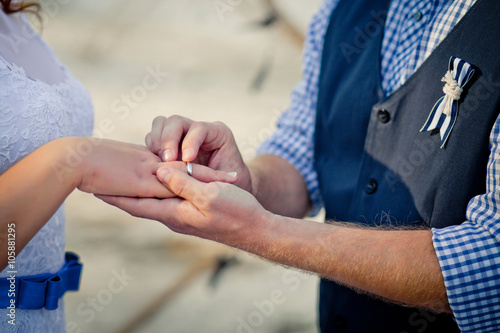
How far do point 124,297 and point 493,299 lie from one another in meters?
2.34

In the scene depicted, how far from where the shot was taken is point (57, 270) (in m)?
1.15

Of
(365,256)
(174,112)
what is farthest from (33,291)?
(174,112)

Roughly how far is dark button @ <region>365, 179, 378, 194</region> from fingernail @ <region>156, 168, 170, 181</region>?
51 centimetres

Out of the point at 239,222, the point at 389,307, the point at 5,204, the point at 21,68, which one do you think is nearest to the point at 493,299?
the point at 389,307

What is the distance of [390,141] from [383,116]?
7 cm

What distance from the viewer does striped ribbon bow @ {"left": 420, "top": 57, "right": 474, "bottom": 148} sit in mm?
1031

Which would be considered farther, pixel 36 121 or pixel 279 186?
pixel 279 186

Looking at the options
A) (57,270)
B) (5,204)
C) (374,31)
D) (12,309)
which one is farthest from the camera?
(374,31)

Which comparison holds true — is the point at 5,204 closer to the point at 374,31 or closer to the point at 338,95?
the point at 338,95

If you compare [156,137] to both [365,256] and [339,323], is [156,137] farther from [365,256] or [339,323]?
[339,323]

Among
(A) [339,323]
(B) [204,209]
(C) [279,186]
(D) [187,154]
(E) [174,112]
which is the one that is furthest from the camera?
(E) [174,112]

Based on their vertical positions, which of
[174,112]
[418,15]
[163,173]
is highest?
[418,15]

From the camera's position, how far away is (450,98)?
1.06 meters

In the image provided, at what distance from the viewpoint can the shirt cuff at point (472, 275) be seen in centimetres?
93
